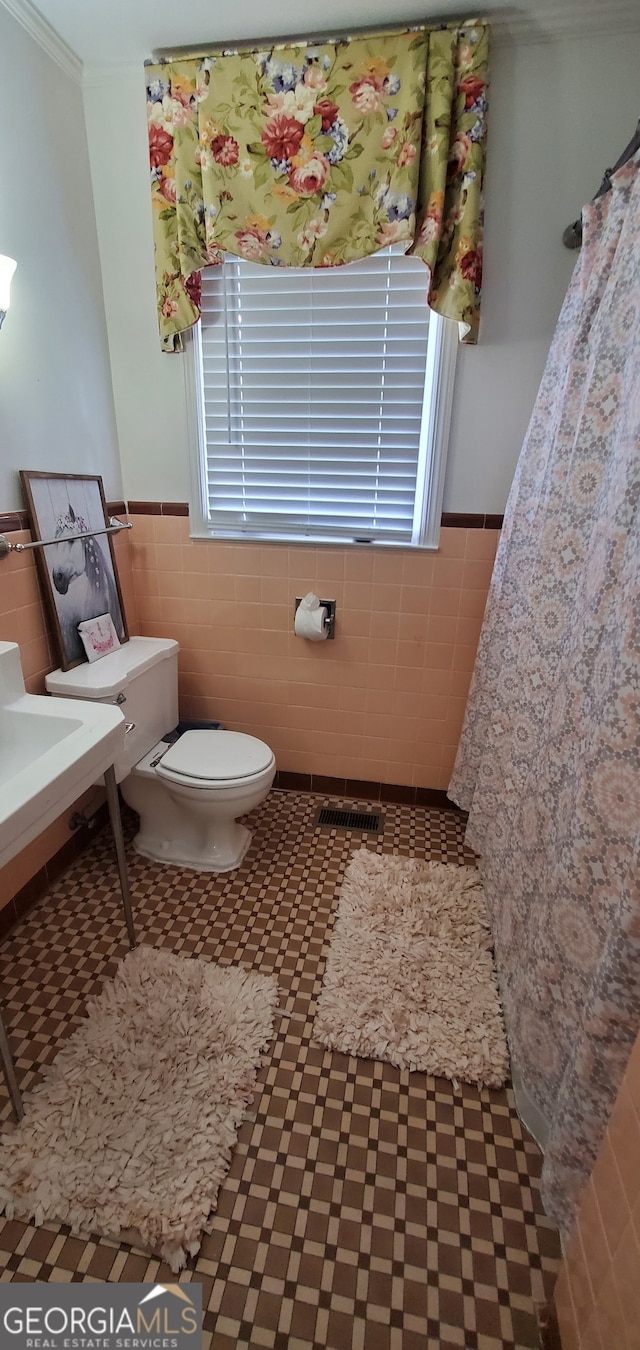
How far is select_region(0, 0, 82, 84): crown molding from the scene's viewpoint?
145 cm

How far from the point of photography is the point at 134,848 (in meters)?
2.04

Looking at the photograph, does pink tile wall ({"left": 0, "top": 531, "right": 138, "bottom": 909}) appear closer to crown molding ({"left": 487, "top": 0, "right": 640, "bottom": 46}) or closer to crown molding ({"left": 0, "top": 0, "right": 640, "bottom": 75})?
crown molding ({"left": 0, "top": 0, "right": 640, "bottom": 75})

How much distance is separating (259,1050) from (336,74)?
2585 millimetres

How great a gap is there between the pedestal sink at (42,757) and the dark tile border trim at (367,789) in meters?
0.93

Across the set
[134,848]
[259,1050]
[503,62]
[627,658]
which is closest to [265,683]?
[134,848]

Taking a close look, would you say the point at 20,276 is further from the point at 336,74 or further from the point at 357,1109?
the point at 357,1109

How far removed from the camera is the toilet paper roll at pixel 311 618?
2041mm

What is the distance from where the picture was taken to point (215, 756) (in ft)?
6.07

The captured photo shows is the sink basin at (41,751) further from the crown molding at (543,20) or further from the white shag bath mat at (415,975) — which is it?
the crown molding at (543,20)

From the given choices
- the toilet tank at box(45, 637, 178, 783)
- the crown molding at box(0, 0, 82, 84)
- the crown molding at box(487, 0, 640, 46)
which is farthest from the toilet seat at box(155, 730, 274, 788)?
the crown molding at box(487, 0, 640, 46)

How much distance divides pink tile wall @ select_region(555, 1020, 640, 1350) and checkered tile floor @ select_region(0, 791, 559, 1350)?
0.56 feet

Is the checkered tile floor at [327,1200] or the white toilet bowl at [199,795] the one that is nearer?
the checkered tile floor at [327,1200]

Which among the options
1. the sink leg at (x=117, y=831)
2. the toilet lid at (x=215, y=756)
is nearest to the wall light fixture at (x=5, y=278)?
the sink leg at (x=117, y=831)

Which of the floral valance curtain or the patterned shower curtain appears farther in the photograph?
the floral valance curtain
